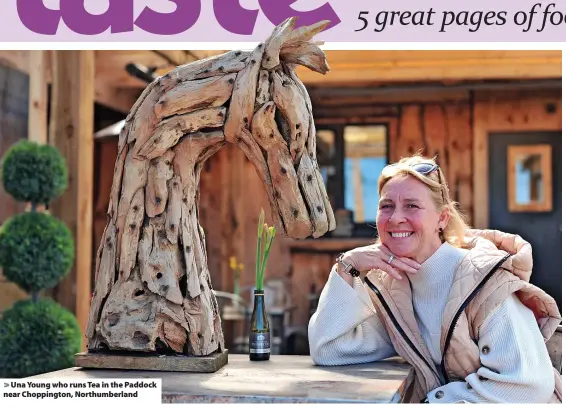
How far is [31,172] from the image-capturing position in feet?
11.9

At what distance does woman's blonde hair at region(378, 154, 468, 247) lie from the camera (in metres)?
1.89

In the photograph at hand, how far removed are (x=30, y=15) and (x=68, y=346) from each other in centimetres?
167

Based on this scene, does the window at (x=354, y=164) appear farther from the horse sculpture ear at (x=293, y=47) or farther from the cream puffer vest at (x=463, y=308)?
the horse sculpture ear at (x=293, y=47)

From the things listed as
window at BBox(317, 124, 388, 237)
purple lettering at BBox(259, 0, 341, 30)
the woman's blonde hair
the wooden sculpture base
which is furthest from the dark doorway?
the wooden sculpture base

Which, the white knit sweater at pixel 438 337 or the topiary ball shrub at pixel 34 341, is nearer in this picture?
the white knit sweater at pixel 438 337

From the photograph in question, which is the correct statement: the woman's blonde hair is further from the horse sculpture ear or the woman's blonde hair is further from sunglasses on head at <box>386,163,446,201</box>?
the horse sculpture ear

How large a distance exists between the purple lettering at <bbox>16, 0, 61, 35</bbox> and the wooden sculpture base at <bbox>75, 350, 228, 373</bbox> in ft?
4.70

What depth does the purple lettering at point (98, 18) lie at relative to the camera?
2.64 m

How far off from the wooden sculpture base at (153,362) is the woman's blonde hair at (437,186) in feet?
2.19

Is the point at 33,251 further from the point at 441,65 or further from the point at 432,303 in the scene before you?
the point at 441,65

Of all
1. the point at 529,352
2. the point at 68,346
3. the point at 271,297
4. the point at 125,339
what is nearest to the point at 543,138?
the point at 271,297

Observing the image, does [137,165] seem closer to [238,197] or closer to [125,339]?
[125,339]

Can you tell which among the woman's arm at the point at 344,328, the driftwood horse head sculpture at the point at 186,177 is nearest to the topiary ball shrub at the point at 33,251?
the driftwood horse head sculpture at the point at 186,177

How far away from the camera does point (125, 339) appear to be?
1.68 metres
